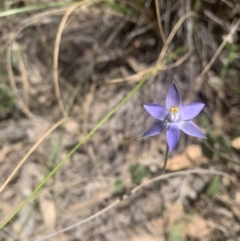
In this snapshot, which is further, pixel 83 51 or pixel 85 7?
pixel 83 51

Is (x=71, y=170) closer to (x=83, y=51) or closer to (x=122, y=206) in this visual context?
(x=122, y=206)

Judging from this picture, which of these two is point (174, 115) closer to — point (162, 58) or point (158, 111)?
point (158, 111)

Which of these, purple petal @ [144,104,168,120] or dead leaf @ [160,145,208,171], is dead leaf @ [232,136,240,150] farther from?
purple petal @ [144,104,168,120]

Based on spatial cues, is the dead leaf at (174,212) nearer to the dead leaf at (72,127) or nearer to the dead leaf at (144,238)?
the dead leaf at (144,238)

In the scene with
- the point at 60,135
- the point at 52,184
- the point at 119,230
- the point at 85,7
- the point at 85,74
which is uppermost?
the point at 85,7

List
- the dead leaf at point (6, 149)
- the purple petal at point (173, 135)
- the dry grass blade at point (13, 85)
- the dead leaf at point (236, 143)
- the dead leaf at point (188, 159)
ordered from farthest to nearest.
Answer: the dead leaf at point (6, 149), the dry grass blade at point (13, 85), the dead leaf at point (188, 159), the dead leaf at point (236, 143), the purple petal at point (173, 135)

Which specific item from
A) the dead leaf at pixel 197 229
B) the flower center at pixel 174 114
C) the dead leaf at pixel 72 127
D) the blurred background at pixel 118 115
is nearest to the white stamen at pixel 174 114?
the flower center at pixel 174 114

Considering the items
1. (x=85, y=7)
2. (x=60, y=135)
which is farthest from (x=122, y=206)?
(x=85, y=7)
